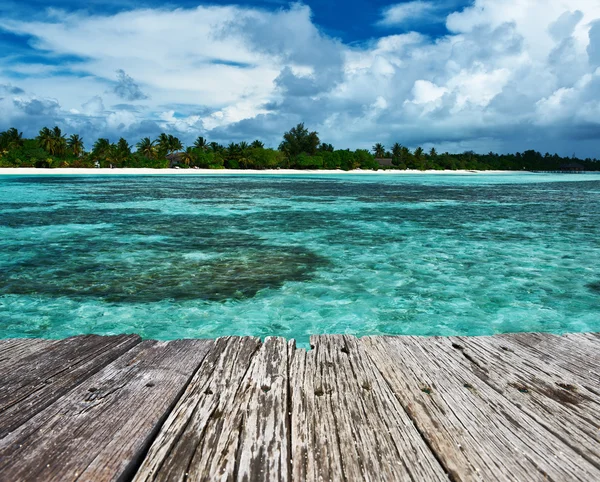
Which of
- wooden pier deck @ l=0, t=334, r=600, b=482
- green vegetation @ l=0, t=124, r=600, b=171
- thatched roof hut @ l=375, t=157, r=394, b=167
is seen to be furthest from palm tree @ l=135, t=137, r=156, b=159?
wooden pier deck @ l=0, t=334, r=600, b=482

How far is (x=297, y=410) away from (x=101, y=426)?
2.96 ft

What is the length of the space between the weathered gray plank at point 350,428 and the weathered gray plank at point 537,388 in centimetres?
62

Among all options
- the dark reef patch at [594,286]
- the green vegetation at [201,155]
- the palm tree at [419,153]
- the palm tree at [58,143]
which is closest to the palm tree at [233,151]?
the green vegetation at [201,155]

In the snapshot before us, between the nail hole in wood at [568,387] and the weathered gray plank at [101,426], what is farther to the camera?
the nail hole in wood at [568,387]

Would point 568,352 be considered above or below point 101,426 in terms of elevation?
below

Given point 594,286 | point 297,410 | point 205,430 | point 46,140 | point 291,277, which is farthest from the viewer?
point 46,140

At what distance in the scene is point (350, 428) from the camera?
1893 millimetres

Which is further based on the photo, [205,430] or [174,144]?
[174,144]

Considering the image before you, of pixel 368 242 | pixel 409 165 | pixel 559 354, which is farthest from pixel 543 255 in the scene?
pixel 409 165

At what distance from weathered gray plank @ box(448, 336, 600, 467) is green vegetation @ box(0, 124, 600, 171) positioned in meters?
75.5

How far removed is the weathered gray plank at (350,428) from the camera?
5.35 feet

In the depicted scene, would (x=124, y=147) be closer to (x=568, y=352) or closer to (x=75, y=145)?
(x=75, y=145)

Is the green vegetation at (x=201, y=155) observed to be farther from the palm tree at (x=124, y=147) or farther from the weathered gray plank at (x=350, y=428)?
the weathered gray plank at (x=350, y=428)

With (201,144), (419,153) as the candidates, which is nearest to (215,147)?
(201,144)
